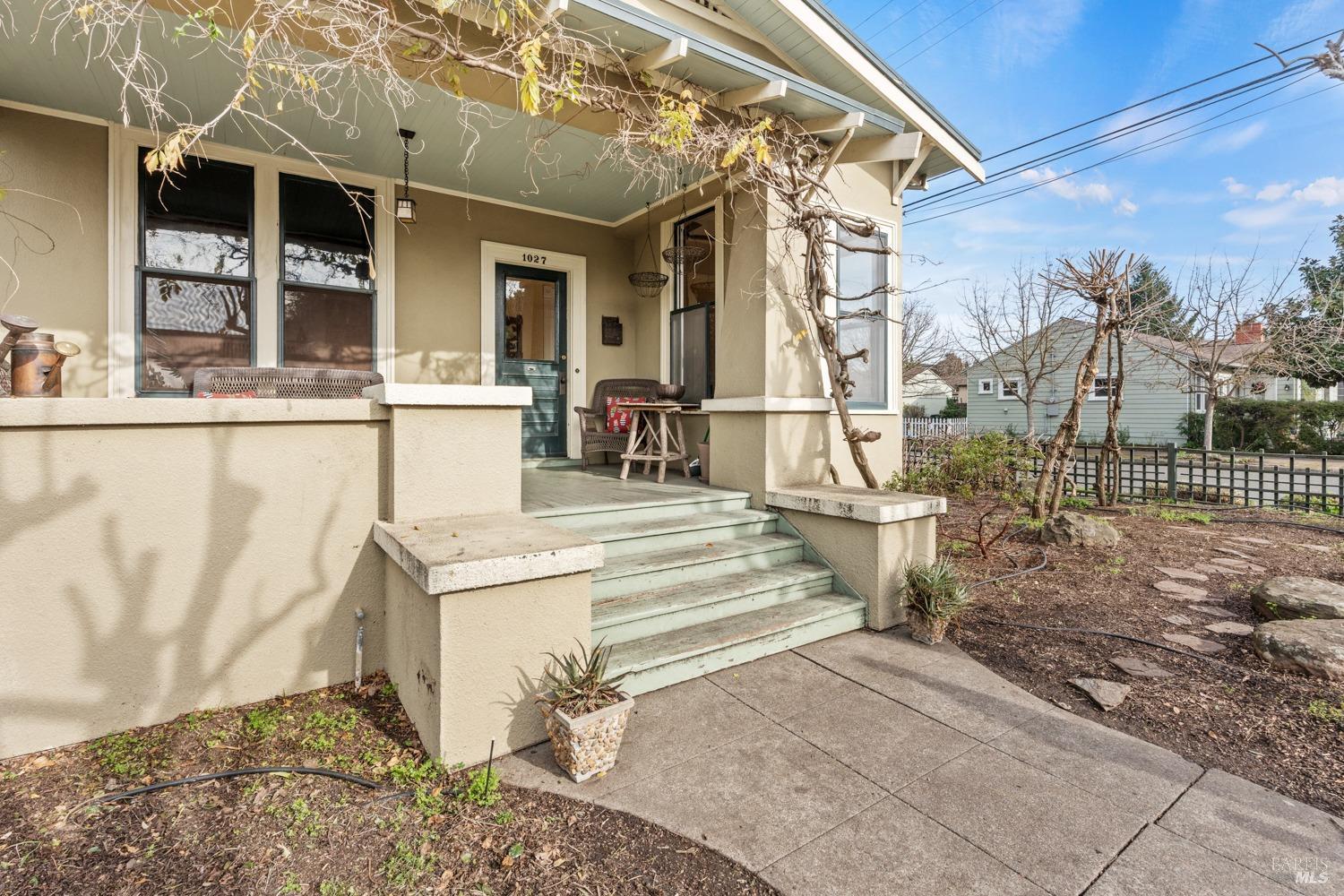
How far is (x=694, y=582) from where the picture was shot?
3.18m

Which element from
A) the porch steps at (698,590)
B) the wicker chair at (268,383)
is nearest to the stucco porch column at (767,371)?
the porch steps at (698,590)

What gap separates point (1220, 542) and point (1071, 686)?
376 cm

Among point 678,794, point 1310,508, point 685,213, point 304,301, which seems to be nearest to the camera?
point 678,794

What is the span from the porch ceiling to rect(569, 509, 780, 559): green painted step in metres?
2.50

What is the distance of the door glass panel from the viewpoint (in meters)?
5.82

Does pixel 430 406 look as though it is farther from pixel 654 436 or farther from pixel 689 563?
pixel 654 436

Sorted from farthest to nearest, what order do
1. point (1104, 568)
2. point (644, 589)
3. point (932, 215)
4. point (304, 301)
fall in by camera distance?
point (932, 215)
point (304, 301)
point (1104, 568)
point (644, 589)

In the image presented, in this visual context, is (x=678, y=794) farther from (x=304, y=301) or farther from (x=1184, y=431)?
(x=1184, y=431)

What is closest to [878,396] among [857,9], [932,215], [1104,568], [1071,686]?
[1104,568]

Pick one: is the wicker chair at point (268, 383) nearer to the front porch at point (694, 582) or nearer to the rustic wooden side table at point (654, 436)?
the front porch at point (694, 582)

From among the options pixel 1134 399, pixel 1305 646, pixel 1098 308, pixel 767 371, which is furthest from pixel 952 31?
pixel 1134 399

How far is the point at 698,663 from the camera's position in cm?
270

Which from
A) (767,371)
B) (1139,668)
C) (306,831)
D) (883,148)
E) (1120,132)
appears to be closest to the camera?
(306,831)

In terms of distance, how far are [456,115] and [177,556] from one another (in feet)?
10.9
